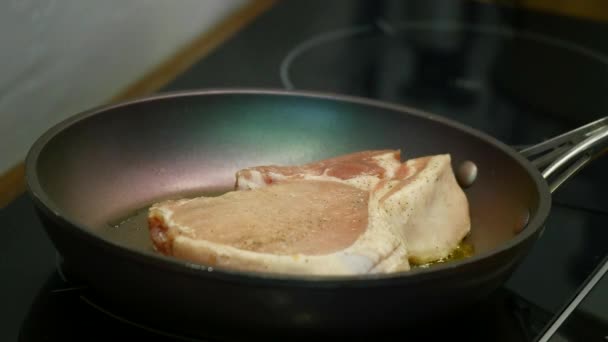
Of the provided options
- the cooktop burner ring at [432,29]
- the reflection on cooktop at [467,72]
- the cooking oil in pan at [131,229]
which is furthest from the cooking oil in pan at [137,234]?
the cooktop burner ring at [432,29]

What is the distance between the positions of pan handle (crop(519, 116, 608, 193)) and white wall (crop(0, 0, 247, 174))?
2.19 feet

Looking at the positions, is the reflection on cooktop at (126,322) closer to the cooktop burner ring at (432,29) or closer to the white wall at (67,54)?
the white wall at (67,54)

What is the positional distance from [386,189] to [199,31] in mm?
797

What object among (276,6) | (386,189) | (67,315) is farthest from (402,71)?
(67,315)

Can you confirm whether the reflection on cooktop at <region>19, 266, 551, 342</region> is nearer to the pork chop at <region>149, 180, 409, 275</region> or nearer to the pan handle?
the pork chop at <region>149, 180, 409, 275</region>

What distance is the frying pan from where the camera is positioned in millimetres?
644

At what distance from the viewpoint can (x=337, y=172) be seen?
973mm

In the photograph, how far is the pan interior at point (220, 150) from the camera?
93cm

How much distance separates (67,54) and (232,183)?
327 millimetres

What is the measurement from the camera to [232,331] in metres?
0.69

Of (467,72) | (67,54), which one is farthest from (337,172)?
(467,72)

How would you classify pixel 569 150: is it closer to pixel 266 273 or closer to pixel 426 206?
pixel 426 206

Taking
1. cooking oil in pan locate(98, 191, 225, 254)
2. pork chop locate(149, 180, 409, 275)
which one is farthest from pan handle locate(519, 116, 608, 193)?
cooking oil in pan locate(98, 191, 225, 254)

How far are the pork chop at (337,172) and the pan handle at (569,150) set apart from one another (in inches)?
6.9
